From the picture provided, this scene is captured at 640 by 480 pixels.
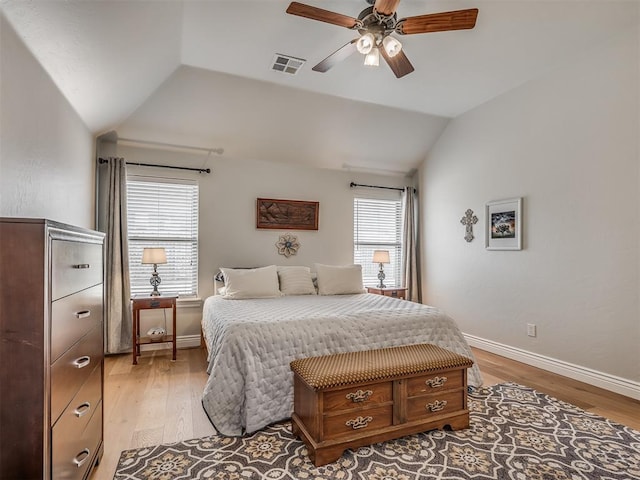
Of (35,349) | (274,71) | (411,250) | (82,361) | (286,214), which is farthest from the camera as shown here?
(411,250)

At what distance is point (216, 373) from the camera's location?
219 centimetres

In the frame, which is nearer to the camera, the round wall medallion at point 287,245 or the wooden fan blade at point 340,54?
the wooden fan blade at point 340,54

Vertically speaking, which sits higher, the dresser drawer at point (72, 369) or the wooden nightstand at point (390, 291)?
the dresser drawer at point (72, 369)

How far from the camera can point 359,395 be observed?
6.33 ft

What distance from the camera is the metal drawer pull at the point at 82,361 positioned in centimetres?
141

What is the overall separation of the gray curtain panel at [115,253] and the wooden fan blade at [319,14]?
2.68 metres

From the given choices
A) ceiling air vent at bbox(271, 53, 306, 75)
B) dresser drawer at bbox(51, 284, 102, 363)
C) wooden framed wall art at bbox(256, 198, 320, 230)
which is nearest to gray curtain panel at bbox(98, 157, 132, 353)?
wooden framed wall art at bbox(256, 198, 320, 230)

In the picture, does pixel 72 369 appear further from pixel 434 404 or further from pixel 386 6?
pixel 386 6

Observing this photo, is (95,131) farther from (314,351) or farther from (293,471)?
(293,471)

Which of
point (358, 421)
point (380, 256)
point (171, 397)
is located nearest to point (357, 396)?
point (358, 421)

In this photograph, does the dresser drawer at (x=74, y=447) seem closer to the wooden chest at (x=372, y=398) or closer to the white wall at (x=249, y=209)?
the wooden chest at (x=372, y=398)

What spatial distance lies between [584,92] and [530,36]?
30.1 inches

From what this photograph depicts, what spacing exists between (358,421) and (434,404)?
522 millimetres

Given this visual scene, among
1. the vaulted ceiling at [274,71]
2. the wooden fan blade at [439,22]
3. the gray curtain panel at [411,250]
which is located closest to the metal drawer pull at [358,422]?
the wooden fan blade at [439,22]
